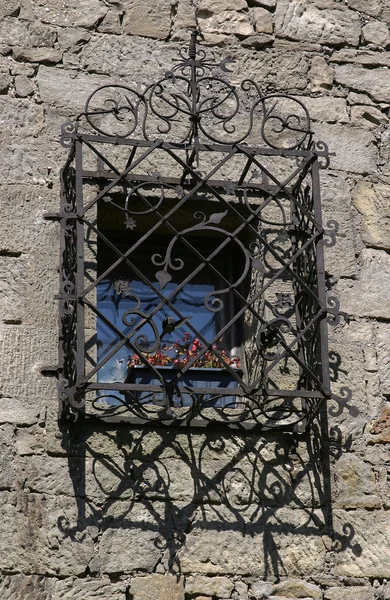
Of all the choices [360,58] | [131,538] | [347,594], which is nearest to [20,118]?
[360,58]

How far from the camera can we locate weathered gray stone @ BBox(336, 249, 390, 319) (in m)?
4.61

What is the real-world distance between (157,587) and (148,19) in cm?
219

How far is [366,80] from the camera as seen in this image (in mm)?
5027

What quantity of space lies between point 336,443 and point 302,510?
0.90ft

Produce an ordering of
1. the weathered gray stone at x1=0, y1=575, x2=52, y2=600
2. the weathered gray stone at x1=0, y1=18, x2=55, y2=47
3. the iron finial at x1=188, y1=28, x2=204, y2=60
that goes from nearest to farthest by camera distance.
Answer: the weathered gray stone at x1=0, y1=575, x2=52, y2=600 < the iron finial at x1=188, y1=28, x2=204, y2=60 < the weathered gray stone at x1=0, y1=18, x2=55, y2=47

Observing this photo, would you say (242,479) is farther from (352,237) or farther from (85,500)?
(352,237)

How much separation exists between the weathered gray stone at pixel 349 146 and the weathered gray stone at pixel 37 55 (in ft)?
3.31

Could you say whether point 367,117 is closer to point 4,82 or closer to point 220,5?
point 220,5

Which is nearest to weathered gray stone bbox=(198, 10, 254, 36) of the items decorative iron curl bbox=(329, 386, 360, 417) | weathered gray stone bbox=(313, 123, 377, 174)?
weathered gray stone bbox=(313, 123, 377, 174)

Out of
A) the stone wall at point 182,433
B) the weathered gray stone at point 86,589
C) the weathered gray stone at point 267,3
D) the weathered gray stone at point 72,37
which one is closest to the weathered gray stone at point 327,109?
the stone wall at point 182,433

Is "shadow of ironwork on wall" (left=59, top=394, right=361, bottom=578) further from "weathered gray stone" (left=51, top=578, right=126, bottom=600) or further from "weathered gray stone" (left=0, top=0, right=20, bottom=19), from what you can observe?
"weathered gray stone" (left=0, top=0, right=20, bottom=19)

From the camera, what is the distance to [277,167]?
189 inches

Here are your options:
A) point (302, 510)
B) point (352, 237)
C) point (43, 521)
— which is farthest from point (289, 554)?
point (352, 237)

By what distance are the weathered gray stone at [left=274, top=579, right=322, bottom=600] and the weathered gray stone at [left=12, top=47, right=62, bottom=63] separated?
2.08 metres
